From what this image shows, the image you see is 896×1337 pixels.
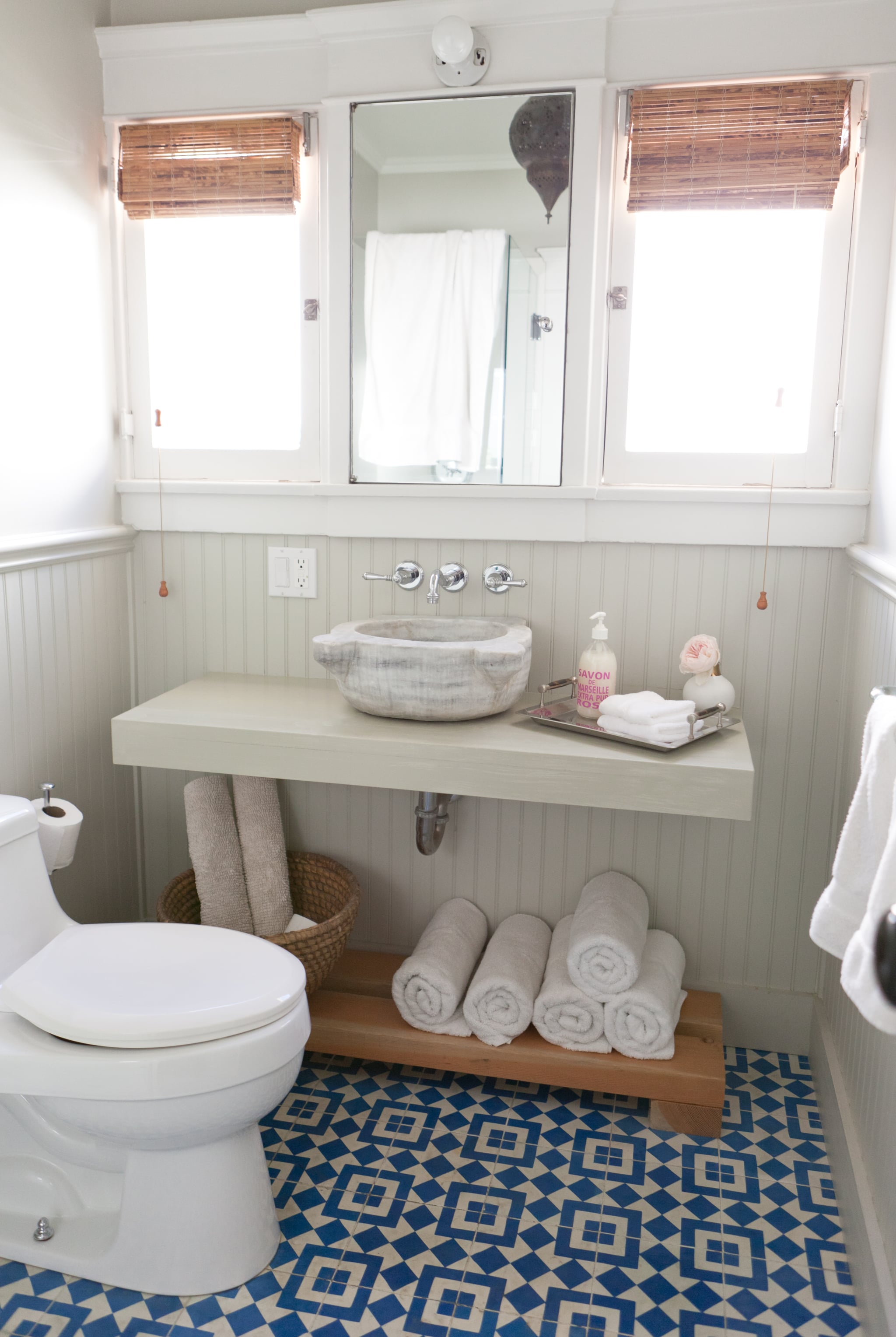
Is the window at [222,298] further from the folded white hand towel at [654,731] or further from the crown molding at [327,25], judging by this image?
the folded white hand towel at [654,731]

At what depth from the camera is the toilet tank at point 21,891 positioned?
63.2 inches

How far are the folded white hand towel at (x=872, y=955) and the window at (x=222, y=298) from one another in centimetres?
157

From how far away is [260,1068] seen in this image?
1433 millimetres

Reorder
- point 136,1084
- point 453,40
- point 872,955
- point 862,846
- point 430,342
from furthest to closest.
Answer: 1. point 430,342
2. point 453,40
3. point 136,1084
4. point 862,846
5. point 872,955

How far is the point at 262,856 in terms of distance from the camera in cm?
216

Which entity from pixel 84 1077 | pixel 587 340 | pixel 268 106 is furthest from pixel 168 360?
pixel 84 1077

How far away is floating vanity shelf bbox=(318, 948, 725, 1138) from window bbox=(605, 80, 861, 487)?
111cm

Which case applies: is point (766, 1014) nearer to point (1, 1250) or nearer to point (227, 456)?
point (1, 1250)

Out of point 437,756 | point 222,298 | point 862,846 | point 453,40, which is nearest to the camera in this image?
point 862,846

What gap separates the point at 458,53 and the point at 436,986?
1774 mm

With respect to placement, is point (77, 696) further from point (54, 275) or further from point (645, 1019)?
point (645, 1019)

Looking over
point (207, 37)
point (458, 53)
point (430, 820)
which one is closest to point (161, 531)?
point (430, 820)

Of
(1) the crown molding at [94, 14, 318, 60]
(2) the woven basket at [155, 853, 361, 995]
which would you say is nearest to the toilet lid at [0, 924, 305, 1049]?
(2) the woven basket at [155, 853, 361, 995]

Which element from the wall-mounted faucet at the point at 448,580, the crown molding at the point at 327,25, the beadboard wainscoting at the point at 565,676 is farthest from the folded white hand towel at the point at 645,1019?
the crown molding at the point at 327,25
